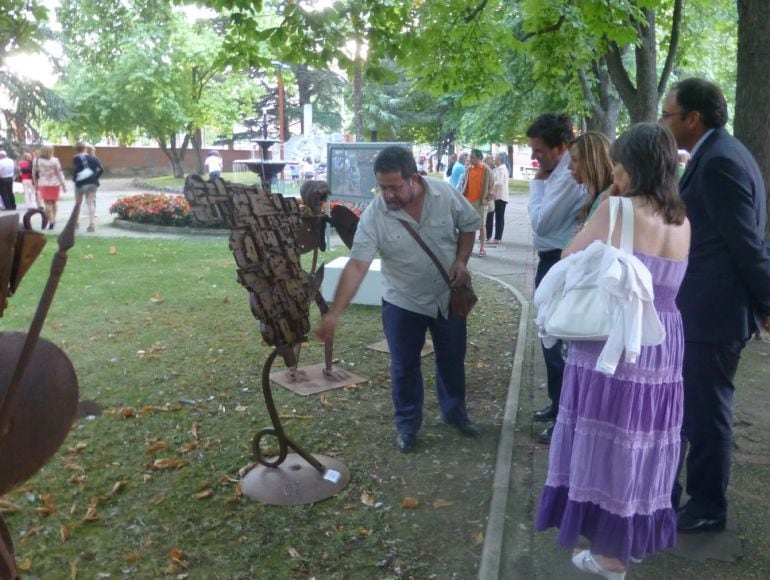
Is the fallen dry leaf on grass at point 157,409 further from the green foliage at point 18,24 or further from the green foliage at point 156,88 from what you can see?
the green foliage at point 156,88

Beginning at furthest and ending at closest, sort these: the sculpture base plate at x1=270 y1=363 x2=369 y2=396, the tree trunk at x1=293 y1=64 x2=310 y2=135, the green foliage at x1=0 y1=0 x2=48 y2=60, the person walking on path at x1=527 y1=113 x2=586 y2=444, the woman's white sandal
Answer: the tree trunk at x1=293 y1=64 x2=310 y2=135, the green foliage at x1=0 y1=0 x2=48 y2=60, the sculpture base plate at x1=270 y1=363 x2=369 y2=396, the person walking on path at x1=527 y1=113 x2=586 y2=444, the woman's white sandal

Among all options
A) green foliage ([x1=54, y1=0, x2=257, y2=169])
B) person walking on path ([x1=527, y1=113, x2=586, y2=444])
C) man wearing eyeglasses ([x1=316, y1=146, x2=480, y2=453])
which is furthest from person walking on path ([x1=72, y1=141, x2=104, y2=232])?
green foliage ([x1=54, y1=0, x2=257, y2=169])

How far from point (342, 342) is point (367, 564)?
158 inches

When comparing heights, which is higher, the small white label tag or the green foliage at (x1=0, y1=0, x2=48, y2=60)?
the green foliage at (x1=0, y1=0, x2=48, y2=60)

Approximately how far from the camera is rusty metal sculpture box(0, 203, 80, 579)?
6.14 feet

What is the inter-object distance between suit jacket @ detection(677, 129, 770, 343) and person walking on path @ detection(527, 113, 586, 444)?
3.59 ft

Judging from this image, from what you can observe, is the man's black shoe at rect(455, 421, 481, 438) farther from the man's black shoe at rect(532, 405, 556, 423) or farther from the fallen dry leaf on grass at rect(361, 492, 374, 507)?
the fallen dry leaf on grass at rect(361, 492, 374, 507)

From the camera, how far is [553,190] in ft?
14.4

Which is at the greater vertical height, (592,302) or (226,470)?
(592,302)

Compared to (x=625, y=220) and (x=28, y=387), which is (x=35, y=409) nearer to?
(x=28, y=387)

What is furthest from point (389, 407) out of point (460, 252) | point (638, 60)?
point (638, 60)

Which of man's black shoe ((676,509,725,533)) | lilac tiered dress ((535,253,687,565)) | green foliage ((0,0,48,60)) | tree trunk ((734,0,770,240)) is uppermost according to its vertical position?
green foliage ((0,0,48,60))

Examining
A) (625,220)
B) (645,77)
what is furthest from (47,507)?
(645,77)

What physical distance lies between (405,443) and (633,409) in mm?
2082
